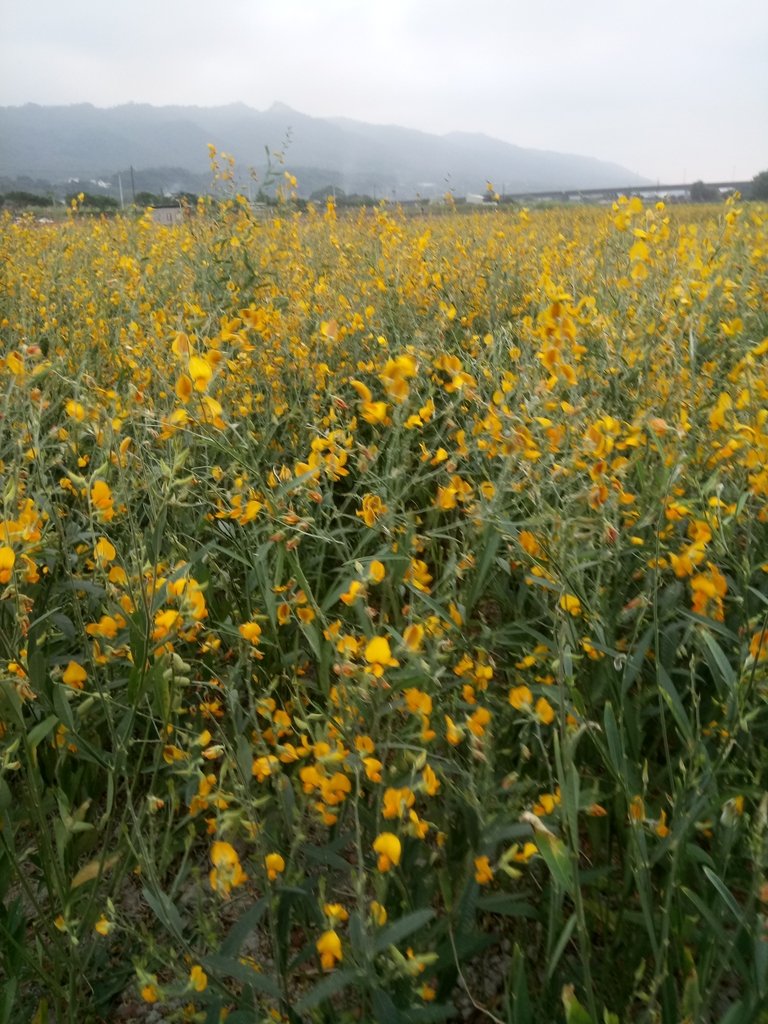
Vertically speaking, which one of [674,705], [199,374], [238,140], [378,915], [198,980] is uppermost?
[238,140]

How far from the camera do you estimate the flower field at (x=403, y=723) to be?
0.83 metres

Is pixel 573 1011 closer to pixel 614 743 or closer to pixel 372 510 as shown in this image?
pixel 614 743

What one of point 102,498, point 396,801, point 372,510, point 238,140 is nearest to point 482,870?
point 396,801

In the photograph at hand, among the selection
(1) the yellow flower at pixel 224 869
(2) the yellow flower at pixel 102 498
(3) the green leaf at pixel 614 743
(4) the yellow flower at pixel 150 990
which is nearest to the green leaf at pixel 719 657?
(3) the green leaf at pixel 614 743

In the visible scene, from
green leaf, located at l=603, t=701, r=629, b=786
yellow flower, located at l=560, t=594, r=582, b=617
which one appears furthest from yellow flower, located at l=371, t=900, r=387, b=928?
yellow flower, located at l=560, t=594, r=582, b=617

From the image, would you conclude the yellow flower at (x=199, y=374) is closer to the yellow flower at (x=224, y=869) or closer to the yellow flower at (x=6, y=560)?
the yellow flower at (x=6, y=560)

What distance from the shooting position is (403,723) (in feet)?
Result: 3.90

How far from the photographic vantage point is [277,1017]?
32.3 inches

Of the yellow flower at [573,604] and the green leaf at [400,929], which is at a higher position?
the yellow flower at [573,604]

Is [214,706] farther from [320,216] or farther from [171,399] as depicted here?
[320,216]

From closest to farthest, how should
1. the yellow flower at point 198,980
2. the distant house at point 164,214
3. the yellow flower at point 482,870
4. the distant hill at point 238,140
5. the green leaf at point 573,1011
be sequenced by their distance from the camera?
1. the green leaf at point 573,1011
2. the yellow flower at point 198,980
3. the yellow flower at point 482,870
4. the distant house at point 164,214
5. the distant hill at point 238,140

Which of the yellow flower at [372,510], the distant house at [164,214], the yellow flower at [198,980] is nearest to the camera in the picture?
the yellow flower at [198,980]

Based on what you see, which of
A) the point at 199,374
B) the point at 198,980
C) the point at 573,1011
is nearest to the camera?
the point at 573,1011

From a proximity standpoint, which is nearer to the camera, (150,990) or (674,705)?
(150,990)
